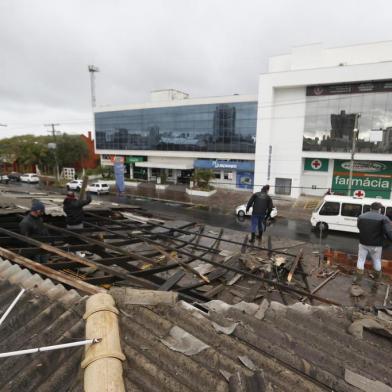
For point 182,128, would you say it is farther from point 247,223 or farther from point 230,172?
point 247,223

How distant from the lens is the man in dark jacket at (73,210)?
6.00 metres

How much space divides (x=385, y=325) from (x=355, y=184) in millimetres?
30540

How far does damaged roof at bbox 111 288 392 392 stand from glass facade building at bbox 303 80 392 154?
2877 centimetres

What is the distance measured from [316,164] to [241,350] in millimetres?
31256

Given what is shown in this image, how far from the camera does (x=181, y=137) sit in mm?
37656

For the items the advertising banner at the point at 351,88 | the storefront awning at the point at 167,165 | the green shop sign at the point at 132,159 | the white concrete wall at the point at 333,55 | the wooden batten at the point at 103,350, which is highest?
the white concrete wall at the point at 333,55

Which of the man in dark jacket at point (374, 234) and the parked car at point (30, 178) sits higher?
the man in dark jacket at point (374, 234)

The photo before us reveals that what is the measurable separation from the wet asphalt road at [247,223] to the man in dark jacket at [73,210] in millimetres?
5961

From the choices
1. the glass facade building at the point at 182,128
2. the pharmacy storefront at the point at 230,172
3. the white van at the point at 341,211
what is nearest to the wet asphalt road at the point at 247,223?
the white van at the point at 341,211

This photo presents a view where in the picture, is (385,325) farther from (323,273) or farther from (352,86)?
(352,86)

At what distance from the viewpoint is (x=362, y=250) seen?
5.89 meters

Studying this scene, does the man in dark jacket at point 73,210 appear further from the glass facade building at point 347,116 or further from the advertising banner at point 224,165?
the advertising banner at point 224,165

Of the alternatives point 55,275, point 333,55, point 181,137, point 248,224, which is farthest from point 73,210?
point 181,137

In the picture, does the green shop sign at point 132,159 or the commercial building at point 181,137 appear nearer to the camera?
the commercial building at point 181,137
